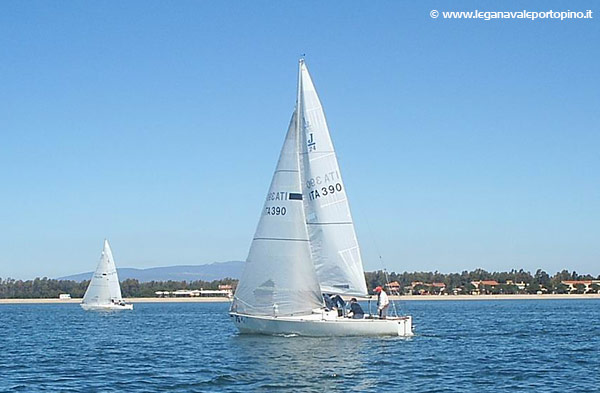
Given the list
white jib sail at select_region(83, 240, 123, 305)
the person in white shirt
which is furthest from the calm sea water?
white jib sail at select_region(83, 240, 123, 305)

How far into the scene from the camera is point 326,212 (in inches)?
1726

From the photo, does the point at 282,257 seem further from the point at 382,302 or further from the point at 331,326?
the point at 382,302

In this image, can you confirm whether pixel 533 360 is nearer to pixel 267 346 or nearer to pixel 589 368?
pixel 589 368

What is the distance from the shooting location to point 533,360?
3534 cm

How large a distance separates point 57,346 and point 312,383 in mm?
20961

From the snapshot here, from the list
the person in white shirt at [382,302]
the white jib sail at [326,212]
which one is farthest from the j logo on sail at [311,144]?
the person in white shirt at [382,302]

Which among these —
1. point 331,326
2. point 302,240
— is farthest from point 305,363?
point 302,240

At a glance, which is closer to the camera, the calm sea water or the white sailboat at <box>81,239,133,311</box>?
the calm sea water

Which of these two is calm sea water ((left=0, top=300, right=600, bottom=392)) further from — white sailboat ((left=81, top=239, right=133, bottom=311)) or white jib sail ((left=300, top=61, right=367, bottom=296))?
white sailboat ((left=81, top=239, right=133, bottom=311))

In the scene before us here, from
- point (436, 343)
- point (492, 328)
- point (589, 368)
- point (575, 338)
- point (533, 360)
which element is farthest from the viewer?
point (492, 328)

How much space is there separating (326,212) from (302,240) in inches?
71.8

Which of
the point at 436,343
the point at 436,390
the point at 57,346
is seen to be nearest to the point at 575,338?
the point at 436,343

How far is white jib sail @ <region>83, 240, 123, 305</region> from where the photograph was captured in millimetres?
99125

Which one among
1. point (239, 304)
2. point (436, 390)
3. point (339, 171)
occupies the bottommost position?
point (436, 390)
